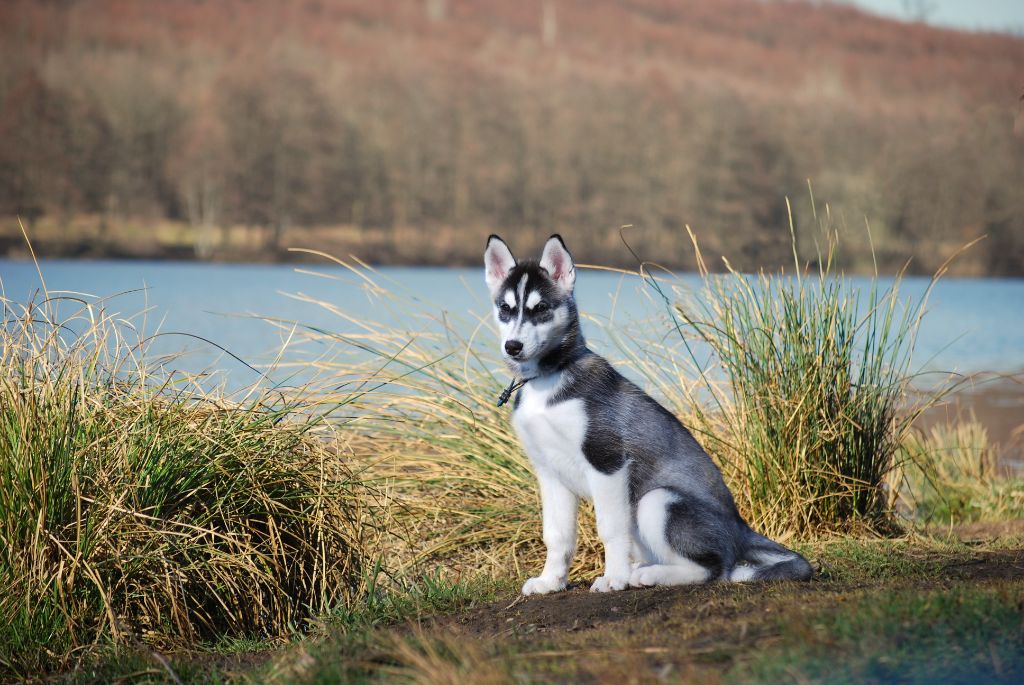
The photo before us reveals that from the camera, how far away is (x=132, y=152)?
138 ft

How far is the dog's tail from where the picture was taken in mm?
3988

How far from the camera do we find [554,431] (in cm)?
398

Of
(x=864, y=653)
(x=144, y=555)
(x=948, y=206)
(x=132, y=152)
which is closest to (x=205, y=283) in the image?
(x=132, y=152)

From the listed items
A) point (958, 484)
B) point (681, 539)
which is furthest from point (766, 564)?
point (958, 484)

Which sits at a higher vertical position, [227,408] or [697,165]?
[697,165]

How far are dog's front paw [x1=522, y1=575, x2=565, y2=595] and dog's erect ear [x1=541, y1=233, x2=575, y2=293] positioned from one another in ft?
3.79

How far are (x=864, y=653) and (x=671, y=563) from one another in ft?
4.41

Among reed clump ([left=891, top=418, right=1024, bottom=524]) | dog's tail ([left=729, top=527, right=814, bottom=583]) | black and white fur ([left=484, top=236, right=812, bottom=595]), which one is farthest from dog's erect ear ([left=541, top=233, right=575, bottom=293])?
reed clump ([left=891, top=418, right=1024, bottom=524])

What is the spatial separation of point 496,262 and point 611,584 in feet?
4.42

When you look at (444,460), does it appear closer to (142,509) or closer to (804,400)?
(804,400)

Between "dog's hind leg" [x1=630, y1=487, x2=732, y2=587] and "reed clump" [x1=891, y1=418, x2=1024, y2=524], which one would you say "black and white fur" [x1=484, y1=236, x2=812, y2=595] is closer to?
"dog's hind leg" [x1=630, y1=487, x2=732, y2=587]

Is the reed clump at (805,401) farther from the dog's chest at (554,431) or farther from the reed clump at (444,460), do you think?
the dog's chest at (554,431)

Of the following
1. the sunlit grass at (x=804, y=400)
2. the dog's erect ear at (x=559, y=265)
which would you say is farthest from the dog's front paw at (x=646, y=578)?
the sunlit grass at (x=804, y=400)

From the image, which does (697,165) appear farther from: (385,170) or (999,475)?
(999,475)
